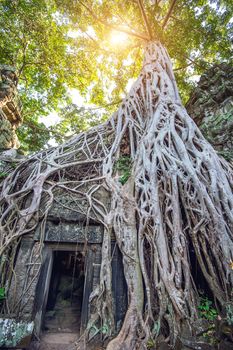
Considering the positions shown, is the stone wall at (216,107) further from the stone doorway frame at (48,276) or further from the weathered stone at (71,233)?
the stone doorway frame at (48,276)

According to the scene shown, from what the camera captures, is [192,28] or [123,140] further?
[192,28]

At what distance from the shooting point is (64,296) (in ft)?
13.6

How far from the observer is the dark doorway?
323 cm

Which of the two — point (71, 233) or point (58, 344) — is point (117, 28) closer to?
point (71, 233)

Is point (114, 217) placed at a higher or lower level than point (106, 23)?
lower

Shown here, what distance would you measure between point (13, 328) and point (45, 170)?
210 centimetres

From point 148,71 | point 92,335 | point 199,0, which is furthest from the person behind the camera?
point 199,0

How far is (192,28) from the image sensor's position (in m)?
6.55

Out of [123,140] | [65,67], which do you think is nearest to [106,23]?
[65,67]

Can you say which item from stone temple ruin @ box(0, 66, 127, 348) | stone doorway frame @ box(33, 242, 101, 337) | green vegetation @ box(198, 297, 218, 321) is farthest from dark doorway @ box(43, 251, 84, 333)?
green vegetation @ box(198, 297, 218, 321)

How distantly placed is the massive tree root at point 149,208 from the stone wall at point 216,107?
115 centimetres

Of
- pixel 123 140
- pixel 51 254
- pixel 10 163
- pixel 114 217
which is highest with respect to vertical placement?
pixel 123 140

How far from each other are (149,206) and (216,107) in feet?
12.4

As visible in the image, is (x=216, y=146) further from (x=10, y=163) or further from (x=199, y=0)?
(x=199, y=0)
